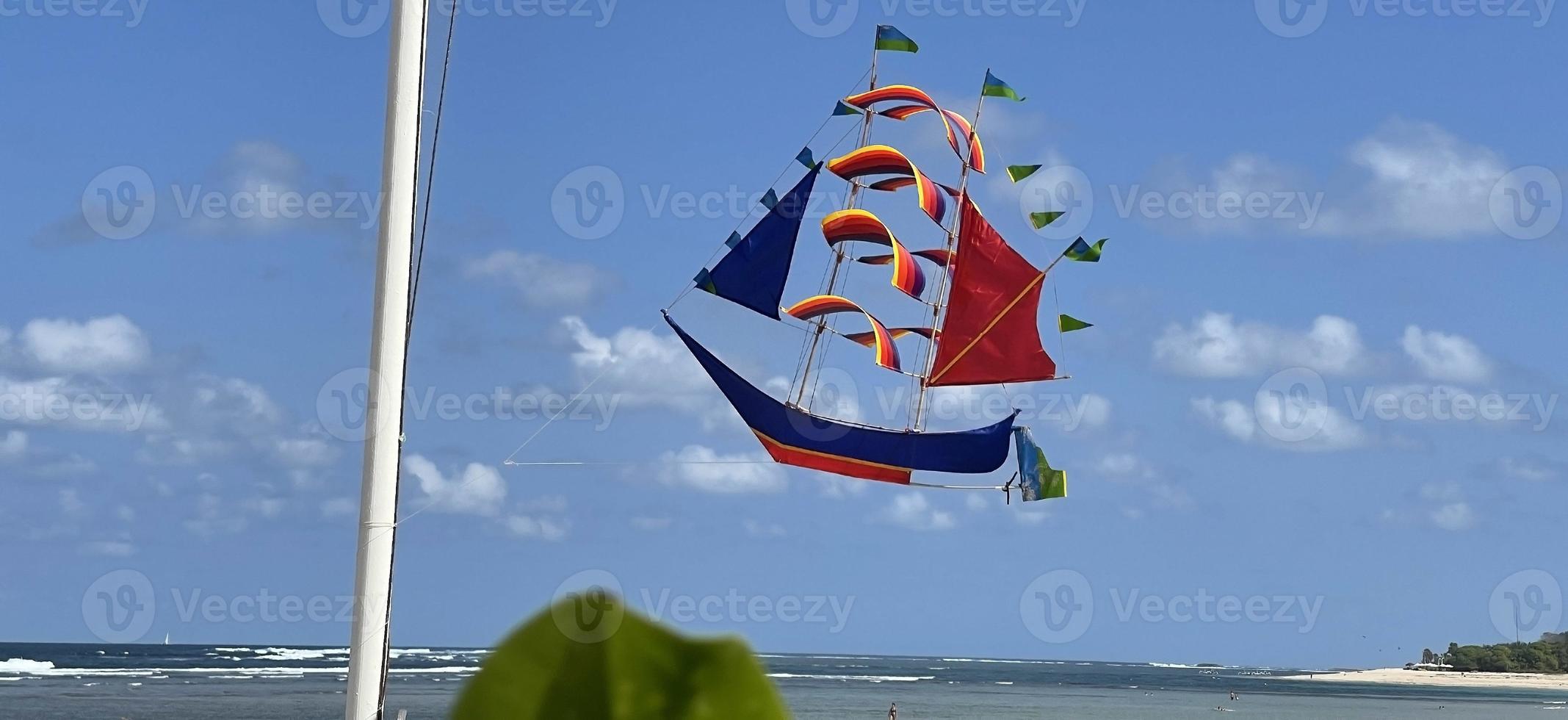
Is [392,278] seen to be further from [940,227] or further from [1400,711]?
[1400,711]

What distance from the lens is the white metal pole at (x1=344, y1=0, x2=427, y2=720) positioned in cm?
457

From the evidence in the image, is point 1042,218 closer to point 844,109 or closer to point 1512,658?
point 844,109

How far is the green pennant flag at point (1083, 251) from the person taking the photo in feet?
36.5

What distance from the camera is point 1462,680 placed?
87062 mm

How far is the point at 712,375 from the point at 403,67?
620 cm

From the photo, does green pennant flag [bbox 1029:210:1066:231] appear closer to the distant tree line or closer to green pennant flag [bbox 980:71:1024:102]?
green pennant flag [bbox 980:71:1024:102]

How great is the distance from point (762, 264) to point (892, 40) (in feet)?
6.39

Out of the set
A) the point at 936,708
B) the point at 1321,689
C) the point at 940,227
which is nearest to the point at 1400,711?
the point at 936,708

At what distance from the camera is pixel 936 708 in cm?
4956

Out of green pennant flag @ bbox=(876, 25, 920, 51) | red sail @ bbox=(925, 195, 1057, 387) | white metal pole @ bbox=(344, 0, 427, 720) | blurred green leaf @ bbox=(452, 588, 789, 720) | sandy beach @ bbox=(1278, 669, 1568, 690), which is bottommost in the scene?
sandy beach @ bbox=(1278, 669, 1568, 690)

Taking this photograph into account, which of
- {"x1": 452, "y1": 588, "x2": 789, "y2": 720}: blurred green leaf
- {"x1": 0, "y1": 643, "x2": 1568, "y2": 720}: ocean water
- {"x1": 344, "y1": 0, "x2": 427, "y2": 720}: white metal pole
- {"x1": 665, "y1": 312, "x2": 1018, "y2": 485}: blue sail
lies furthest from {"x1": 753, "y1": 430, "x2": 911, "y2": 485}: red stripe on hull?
{"x1": 0, "y1": 643, "x2": 1568, "y2": 720}: ocean water

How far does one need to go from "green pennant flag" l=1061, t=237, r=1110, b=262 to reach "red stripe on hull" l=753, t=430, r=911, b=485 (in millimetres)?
2446

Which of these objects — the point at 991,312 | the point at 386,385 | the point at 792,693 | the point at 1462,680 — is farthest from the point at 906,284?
the point at 1462,680

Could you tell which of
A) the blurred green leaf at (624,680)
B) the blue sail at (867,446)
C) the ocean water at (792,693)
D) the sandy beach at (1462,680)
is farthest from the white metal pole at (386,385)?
the sandy beach at (1462,680)
